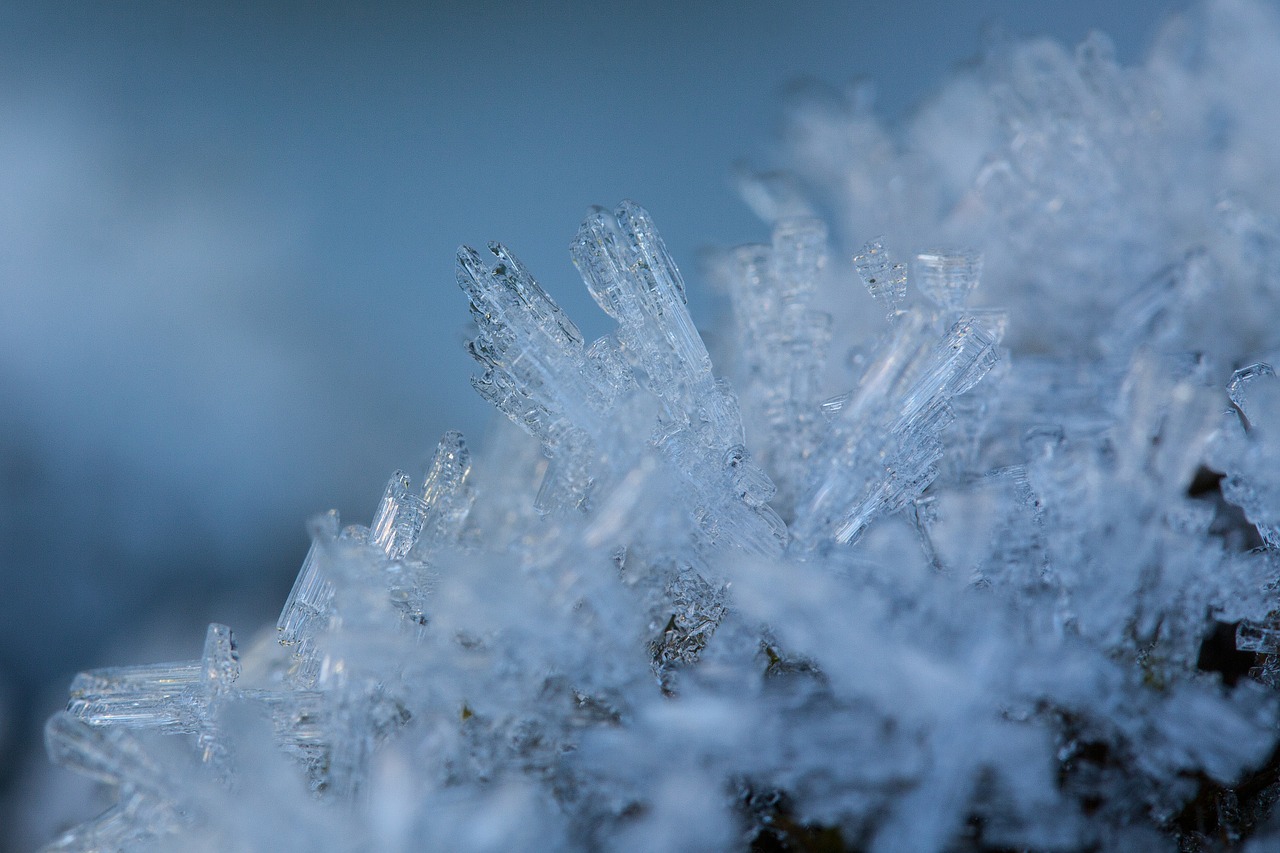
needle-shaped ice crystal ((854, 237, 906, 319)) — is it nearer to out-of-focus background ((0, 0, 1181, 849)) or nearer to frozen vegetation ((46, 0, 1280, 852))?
frozen vegetation ((46, 0, 1280, 852))

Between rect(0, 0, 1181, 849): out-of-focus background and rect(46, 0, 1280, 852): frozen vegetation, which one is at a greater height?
rect(0, 0, 1181, 849): out-of-focus background

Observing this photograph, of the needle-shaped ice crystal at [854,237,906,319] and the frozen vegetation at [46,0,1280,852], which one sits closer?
the frozen vegetation at [46,0,1280,852]

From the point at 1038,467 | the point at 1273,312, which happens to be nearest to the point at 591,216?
the point at 1038,467

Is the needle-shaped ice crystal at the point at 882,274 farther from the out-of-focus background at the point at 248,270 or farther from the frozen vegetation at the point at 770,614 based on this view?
the out-of-focus background at the point at 248,270

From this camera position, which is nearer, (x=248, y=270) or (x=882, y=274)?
(x=882, y=274)

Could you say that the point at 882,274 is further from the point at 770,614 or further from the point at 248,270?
the point at 248,270

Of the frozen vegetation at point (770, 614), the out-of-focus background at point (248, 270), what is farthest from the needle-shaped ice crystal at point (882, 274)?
the out-of-focus background at point (248, 270)

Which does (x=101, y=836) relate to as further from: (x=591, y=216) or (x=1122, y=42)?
(x=1122, y=42)

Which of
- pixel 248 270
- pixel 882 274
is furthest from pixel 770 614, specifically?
pixel 248 270

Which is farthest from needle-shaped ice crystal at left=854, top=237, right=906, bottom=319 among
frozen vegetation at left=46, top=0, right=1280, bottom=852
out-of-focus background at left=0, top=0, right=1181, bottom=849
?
out-of-focus background at left=0, top=0, right=1181, bottom=849
